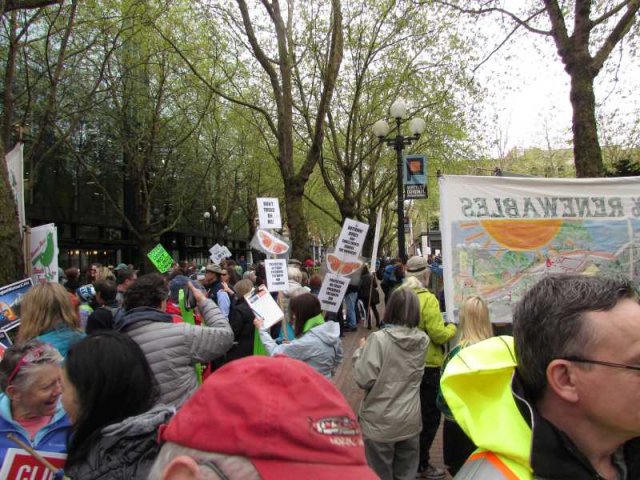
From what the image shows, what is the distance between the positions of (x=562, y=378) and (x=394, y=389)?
279cm

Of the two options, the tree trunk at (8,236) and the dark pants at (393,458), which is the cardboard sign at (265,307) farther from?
the tree trunk at (8,236)

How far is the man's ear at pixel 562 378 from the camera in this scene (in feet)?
4.20

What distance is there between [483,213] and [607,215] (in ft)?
3.91

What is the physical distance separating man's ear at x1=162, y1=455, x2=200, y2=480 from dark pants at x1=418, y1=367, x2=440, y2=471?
420 centimetres

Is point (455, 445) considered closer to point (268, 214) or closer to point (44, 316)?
point (44, 316)

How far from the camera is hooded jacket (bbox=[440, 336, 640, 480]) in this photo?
123 centimetres

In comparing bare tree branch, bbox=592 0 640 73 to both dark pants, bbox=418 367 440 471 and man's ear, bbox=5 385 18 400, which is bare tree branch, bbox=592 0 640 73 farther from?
man's ear, bbox=5 385 18 400

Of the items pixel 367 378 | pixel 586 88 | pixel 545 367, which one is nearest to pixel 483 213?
pixel 367 378

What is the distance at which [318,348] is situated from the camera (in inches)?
163

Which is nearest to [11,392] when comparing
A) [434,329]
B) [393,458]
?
[393,458]

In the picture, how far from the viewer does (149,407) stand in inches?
82.2

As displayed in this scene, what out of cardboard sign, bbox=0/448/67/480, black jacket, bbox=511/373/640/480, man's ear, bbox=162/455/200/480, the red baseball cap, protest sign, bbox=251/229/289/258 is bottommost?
cardboard sign, bbox=0/448/67/480

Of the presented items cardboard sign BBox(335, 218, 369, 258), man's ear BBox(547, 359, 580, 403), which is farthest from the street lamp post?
man's ear BBox(547, 359, 580, 403)

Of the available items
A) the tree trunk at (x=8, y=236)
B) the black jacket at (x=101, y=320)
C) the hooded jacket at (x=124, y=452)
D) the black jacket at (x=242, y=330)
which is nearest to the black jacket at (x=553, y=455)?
the hooded jacket at (x=124, y=452)
